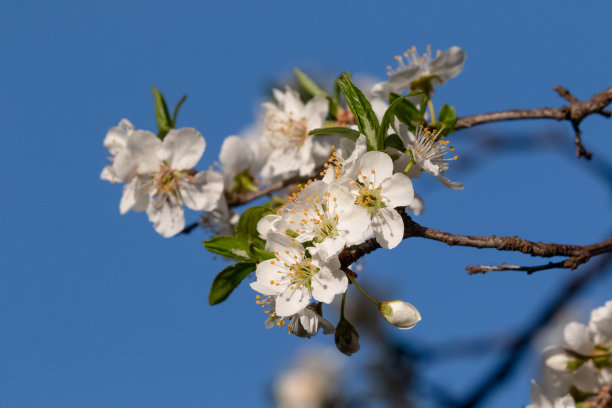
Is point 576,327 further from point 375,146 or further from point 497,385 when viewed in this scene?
point 375,146

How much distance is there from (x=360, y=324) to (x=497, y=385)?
62.1 inches

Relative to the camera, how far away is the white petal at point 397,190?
1610 mm

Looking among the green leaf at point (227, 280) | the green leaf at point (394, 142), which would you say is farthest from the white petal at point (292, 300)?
the green leaf at point (394, 142)

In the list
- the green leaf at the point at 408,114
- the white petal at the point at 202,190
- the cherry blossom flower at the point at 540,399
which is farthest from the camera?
the white petal at the point at 202,190

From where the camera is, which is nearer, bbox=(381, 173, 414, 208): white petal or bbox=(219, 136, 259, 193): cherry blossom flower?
bbox=(381, 173, 414, 208): white petal

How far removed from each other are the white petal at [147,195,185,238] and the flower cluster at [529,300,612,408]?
4.54ft

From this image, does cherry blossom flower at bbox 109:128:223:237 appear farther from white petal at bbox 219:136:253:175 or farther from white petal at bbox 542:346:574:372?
white petal at bbox 542:346:574:372

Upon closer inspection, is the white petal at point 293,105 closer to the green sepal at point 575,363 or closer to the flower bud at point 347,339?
the flower bud at point 347,339

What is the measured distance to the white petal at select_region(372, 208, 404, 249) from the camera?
1576mm

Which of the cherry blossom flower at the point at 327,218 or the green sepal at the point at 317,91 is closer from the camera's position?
the cherry blossom flower at the point at 327,218

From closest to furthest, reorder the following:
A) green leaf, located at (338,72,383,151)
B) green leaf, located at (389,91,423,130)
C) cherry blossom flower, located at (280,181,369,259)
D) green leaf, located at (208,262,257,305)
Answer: cherry blossom flower, located at (280,181,369,259)
green leaf, located at (338,72,383,151)
green leaf, located at (208,262,257,305)
green leaf, located at (389,91,423,130)

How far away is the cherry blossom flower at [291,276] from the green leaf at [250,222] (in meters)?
0.19

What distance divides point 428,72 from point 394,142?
67 cm

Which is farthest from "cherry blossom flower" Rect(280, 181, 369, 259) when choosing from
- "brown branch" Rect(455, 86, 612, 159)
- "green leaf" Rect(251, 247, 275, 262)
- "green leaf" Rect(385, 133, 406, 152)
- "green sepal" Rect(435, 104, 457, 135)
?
"brown branch" Rect(455, 86, 612, 159)
